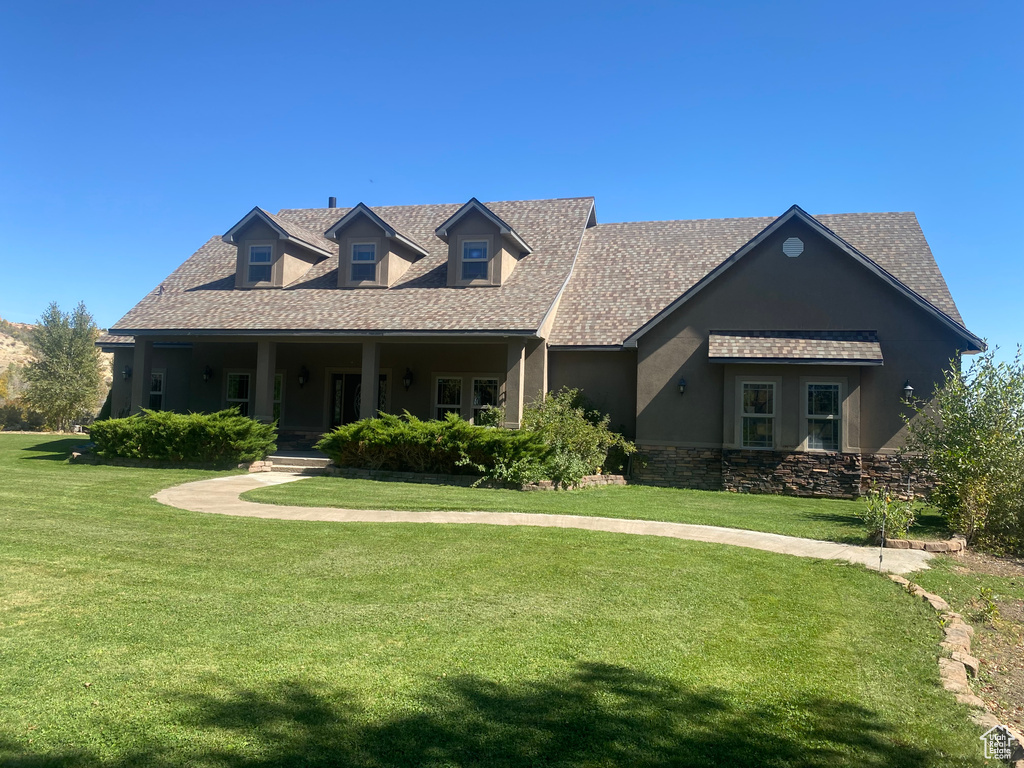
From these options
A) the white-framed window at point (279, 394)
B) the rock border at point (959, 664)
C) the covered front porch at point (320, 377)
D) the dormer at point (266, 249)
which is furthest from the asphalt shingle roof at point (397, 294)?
the rock border at point (959, 664)

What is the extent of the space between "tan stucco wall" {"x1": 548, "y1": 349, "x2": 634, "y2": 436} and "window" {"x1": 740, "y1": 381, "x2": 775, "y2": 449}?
116 inches

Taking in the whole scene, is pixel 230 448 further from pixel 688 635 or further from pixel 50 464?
pixel 688 635

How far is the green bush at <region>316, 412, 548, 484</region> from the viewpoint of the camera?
48.3ft

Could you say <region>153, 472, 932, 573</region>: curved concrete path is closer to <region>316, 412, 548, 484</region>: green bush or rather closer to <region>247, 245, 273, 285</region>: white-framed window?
<region>316, 412, 548, 484</region>: green bush

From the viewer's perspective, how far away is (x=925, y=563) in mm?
8578

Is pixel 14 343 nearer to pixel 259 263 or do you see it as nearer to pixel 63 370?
pixel 63 370

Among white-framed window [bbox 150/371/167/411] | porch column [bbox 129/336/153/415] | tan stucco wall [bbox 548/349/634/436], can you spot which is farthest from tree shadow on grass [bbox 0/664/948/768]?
white-framed window [bbox 150/371/167/411]

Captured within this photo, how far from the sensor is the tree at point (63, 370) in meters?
31.0

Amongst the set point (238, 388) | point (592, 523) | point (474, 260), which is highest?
point (474, 260)

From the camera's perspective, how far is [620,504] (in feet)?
41.3

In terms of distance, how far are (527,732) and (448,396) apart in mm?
16394

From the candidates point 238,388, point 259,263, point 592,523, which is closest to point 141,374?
point 238,388

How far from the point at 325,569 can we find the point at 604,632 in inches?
123

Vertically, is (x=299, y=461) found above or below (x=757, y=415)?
below
